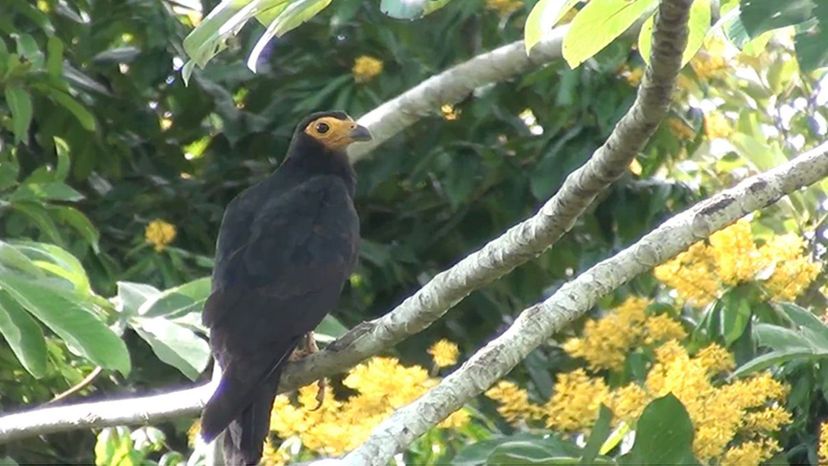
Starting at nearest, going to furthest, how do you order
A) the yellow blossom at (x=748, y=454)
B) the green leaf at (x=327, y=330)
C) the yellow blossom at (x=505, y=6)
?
the yellow blossom at (x=748, y=454)
the green leaf at (x=327, y=330)
the yellow blossom at (x=505, y=6)

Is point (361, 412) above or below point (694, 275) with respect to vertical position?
below

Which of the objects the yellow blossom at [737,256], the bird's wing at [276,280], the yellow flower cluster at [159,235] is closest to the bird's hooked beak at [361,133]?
the bird's wing at [276,280]

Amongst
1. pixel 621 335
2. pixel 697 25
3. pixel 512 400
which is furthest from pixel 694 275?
pixel 697 25

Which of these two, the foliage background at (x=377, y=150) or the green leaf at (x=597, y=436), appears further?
the foliage background at (x=377, y=150)

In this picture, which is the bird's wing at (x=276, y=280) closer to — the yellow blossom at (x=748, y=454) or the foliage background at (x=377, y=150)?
the foliage background at (x=377, y=150)

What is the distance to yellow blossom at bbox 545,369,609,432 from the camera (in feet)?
12.1

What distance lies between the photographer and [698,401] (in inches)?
139

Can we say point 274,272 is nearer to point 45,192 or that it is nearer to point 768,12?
point 45,192

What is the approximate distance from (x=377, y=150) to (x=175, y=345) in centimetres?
203

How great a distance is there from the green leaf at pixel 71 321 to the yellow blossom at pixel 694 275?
1.49 m

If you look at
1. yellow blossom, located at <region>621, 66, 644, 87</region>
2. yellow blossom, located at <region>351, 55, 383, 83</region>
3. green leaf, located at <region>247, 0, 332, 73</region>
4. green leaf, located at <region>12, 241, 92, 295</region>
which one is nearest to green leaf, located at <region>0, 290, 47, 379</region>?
green leaf, located at <region>12, 241, 92, 295</region>

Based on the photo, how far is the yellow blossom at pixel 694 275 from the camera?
13.1 ft

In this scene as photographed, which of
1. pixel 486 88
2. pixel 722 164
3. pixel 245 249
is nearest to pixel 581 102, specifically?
pixel 486 88

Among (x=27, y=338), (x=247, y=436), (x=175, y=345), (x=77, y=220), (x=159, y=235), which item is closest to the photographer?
(x=27, y=338)
